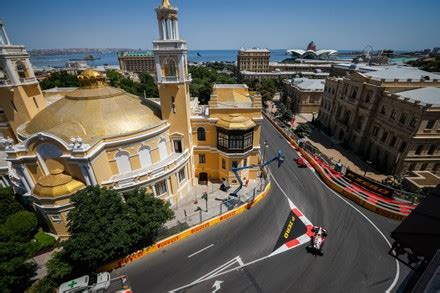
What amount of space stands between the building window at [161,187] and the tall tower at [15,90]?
74.9 ft

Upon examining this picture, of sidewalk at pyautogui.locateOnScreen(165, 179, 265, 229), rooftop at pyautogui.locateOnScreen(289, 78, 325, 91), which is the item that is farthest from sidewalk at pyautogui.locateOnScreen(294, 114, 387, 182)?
sidewalk at pyautogui.locateOnScreen(165, 179, 265, 229)

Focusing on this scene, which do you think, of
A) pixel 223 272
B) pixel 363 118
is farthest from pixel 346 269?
pixel 363 118

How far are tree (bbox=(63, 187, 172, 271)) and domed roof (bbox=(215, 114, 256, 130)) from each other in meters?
15.8

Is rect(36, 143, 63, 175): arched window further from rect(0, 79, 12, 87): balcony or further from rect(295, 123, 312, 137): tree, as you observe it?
rect(295, 123, 312, 137): tree

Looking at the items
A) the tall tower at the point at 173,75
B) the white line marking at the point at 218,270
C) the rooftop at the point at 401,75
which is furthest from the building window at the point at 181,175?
the rooftop at the point at 401,75

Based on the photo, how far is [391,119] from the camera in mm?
43625

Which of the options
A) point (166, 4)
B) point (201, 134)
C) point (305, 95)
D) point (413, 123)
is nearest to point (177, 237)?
point (201, 134)

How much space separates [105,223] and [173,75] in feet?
71.2

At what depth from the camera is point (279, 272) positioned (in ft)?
79.9

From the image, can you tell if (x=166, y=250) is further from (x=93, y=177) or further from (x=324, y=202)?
(x=324, y=202)

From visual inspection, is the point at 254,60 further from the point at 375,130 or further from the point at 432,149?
the point at 432,149

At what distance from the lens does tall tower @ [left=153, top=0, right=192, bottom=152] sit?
28.3m

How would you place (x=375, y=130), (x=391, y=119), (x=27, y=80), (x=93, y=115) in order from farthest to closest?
(x=375, y=130) < (x=391, y=119) < (x=27, y=80) < (x=93, y=115)

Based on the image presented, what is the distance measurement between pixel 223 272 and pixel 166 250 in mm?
8011
